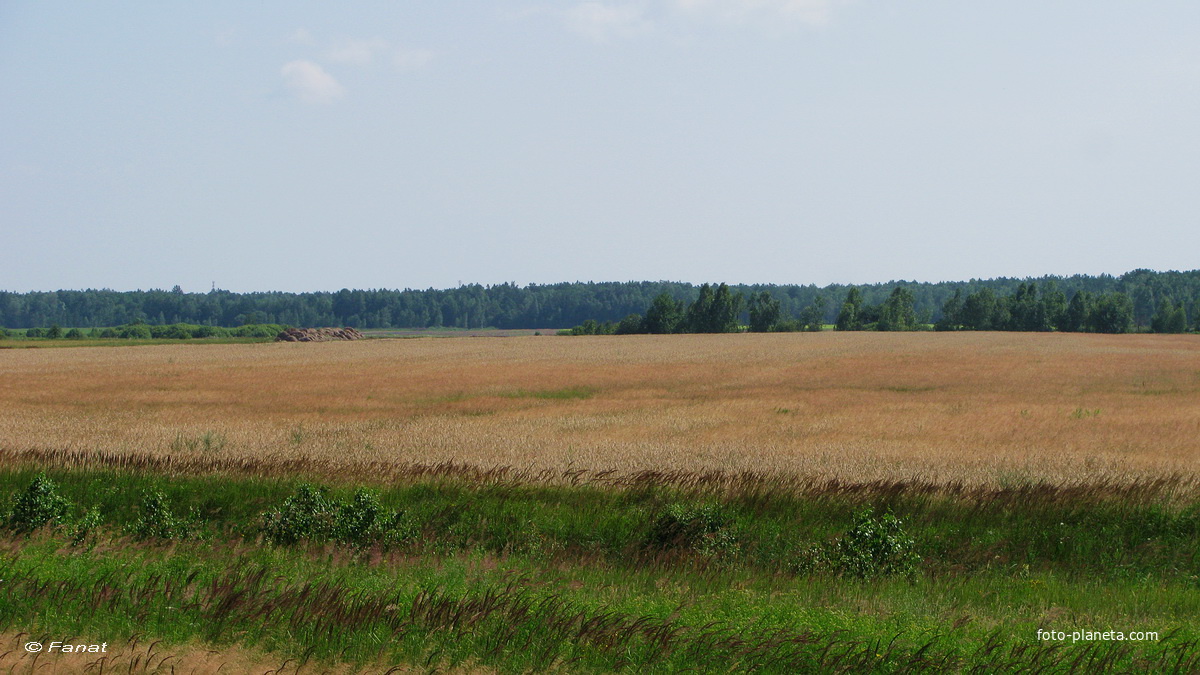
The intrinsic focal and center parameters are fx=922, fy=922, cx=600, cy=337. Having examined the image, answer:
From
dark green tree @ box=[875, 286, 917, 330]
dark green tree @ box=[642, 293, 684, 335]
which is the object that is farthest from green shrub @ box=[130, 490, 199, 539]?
dark green tree @ box=[875, 286, 917, 330]

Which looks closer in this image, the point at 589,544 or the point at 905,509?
the point at 589,544

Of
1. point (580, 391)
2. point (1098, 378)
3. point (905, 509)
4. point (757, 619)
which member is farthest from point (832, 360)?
point (757, 619)

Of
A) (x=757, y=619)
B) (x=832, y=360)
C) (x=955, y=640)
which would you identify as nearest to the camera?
(x=955, y=640)

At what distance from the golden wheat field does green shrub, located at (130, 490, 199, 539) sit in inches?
177

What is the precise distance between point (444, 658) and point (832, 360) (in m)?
59.1

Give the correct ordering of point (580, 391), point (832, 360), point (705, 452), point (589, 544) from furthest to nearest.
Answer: point (832, 360) → point (580, 391) → point (705, 452) → point (589, 544)

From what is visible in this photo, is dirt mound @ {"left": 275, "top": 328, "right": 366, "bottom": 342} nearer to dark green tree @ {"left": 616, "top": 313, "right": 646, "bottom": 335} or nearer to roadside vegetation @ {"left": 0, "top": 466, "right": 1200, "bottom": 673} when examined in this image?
dark green tree @ {"left": 616, "top": 313, "right": 646, "bottom": 335}

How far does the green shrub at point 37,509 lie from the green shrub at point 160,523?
3.78 ft

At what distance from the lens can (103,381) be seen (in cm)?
4769

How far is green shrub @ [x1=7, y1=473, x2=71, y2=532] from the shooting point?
14031 mm

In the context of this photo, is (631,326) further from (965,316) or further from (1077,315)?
(1077,315)

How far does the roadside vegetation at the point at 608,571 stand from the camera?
8094 mm

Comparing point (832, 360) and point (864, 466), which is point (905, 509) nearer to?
point (864, 466)

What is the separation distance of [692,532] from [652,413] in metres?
19.4
